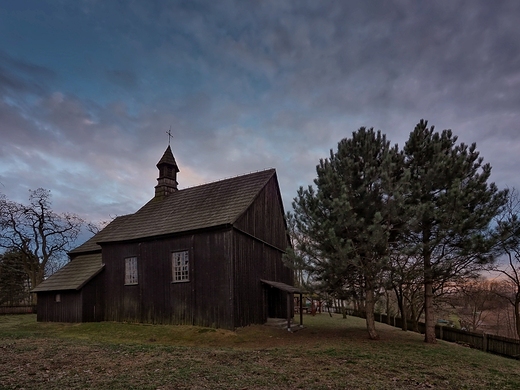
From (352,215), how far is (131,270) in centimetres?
1325

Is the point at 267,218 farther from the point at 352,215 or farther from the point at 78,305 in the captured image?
the point at 78,305

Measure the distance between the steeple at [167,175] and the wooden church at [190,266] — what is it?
6.7 inches

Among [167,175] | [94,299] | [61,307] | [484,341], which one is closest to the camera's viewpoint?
[484,341]

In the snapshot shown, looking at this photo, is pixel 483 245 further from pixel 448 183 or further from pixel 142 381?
pixel 142 381

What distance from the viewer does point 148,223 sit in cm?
Answer: 2052

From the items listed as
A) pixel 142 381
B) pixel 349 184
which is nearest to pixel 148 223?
pixel 349 184

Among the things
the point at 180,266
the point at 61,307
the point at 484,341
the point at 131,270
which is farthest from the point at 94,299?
the point at 484,341

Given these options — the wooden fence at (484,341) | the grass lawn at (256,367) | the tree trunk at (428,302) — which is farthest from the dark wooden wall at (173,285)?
the wooden fence at (484,341)

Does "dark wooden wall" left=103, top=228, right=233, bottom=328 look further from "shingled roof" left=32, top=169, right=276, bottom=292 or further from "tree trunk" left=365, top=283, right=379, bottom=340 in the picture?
"tree trunk" left=365, top=283, right=379, bottom=340

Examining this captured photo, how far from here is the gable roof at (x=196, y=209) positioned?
17531mm

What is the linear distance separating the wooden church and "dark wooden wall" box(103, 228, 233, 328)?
0.15 feet

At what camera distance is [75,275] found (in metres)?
21.8

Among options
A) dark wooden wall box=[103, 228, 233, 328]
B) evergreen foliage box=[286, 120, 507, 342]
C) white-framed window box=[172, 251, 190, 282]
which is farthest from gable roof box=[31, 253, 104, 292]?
evergreen foliage box=[286, 120, 507, 342]

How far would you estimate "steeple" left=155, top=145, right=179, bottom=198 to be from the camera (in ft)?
78.5
